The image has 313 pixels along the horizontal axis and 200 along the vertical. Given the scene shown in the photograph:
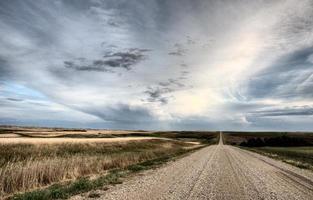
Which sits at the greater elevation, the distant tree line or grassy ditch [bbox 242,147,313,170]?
the distant tree line

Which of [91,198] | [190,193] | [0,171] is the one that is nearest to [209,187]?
[190,193]

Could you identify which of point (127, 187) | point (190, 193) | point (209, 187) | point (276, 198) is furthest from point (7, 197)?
point (276, 198)

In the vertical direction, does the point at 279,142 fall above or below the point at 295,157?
above

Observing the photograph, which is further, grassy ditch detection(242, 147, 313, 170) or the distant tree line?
the distant tree line

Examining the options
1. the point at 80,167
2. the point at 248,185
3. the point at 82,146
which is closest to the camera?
the point at 248,185

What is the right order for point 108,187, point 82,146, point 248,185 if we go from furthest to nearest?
point 82,146
point 248,185
point 108,187

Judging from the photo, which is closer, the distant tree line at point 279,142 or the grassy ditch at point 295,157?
the grassy ditch at point 295,157

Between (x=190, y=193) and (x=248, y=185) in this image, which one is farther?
(x=248, y=185)

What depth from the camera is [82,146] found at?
37.0m

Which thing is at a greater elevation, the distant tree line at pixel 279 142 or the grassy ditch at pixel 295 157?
the distant tree line at pixel 279 142

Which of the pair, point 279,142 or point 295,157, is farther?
point 279,142

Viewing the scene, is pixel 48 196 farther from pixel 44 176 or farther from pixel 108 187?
pixel 44 176

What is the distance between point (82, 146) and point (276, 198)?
2976cm

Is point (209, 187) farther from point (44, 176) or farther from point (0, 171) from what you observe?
point (0, 171)
